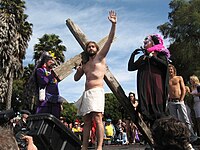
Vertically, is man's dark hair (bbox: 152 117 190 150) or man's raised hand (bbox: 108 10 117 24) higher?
man's raised hand (bbox: 108 10 117 24)

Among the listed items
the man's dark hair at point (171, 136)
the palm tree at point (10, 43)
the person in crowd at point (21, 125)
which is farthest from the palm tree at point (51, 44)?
the man's dark hair at point (171, 136)

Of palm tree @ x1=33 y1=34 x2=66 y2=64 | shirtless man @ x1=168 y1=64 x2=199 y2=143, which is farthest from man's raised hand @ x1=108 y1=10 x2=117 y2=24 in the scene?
palm tree @ x1=33 y1=34 x2=66 y2=64

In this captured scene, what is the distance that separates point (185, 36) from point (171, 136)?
90.7 ft

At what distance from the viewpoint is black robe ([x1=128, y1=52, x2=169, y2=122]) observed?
5492 millimetres

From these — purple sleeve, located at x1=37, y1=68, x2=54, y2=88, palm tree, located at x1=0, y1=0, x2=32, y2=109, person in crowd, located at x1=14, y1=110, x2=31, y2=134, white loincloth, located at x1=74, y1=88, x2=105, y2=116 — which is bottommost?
person in crowd, located at x1=14, y1=110, x2=31, y2=134

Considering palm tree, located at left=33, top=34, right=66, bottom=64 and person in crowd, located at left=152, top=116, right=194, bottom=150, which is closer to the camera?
person in crowd, located at left=152, top=116, right=194, bottom=150

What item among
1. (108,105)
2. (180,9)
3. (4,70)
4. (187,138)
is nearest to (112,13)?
(187,138)

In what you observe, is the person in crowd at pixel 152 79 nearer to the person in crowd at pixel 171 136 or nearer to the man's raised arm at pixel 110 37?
the man's raised arm at pixel 110 37

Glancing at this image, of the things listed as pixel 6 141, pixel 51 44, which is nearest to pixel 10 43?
pixel 51 44

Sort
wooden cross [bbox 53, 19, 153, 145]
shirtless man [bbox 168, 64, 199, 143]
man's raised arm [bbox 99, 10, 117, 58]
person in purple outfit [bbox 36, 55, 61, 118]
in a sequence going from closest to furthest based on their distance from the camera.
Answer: man's raised arm [bbox 99, 10, 117, 58]
person in purple outfit [bbox 36, 55, 61, 118]
wooden cross [bbox 53, 19, 153, 145]
shirtless man [bbox 168, 64, 199, 143]

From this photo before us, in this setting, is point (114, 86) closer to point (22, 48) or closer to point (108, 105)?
point (22, 48)

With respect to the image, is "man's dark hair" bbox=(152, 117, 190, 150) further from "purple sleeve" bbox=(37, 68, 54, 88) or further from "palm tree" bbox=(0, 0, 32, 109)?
"palm tree" bbox=(0, 0, 32, 109)

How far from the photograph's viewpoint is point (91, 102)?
190 inches

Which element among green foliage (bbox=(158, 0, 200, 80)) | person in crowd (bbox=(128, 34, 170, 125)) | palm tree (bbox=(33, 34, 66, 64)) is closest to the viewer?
person in crowd (bbox=(128, 34, 170, 125))
